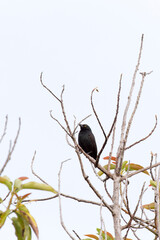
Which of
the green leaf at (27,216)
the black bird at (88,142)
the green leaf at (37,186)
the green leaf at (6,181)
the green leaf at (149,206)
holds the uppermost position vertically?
the black bird at (88,142)

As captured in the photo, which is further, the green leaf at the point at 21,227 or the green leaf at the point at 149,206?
the green leaf at the point at 149,206

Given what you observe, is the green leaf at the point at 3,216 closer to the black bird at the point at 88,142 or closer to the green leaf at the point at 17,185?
the green leaf at the point at 17,185

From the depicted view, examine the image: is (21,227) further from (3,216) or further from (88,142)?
(88,142)

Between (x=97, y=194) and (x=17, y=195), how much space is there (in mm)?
762

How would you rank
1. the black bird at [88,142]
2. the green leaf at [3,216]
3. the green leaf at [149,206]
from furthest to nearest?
the black bird at [88,142] < the green leaf at [149,206] < the green leaf at [3,216]

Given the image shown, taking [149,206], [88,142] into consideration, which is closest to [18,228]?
[149,206]

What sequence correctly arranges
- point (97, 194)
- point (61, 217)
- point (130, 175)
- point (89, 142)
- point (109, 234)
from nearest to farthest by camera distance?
point (61, 217) → point (97, 194) → point (130, 175) → point (109, 234) → point (89, 142)

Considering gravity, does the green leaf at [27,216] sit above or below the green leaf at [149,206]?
above

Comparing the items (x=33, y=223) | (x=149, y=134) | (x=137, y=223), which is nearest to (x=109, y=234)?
(x=137, y=223)

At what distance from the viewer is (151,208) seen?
3361 mm

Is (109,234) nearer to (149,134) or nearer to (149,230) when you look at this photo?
(149,230)

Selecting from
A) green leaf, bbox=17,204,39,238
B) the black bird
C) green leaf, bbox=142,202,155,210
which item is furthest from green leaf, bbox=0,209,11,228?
the black bird

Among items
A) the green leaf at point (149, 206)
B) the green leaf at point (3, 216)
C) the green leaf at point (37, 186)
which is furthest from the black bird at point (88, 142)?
the green leaf at point (3, 216)

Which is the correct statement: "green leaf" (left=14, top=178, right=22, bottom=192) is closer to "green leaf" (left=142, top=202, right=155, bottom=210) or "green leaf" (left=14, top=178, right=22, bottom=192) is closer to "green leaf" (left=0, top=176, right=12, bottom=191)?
"green leaf" (left=0, top=176, right=12, bottom=191)
